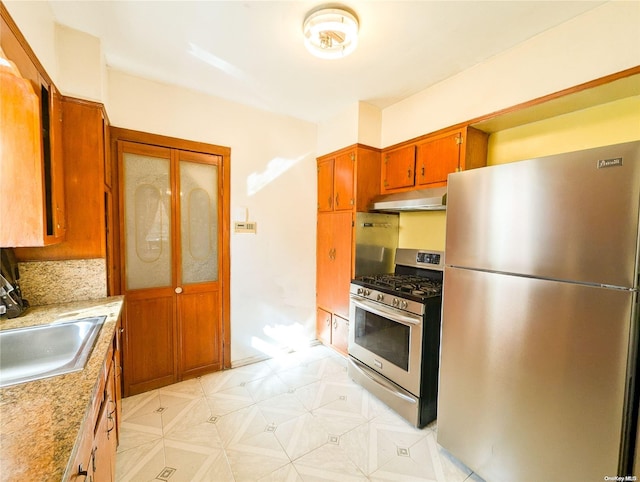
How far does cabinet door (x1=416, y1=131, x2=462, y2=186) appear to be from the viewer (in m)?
2.15

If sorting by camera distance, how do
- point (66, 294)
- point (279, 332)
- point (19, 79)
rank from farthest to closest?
point (279, 332), point (66, 294), point (19, 79)

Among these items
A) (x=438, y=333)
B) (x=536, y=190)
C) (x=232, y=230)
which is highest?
(x=536, y=190)

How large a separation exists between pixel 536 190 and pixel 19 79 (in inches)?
96.5

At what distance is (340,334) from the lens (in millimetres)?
2916

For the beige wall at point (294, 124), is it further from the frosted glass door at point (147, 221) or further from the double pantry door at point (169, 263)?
the frosted glass door at point (147, 221)

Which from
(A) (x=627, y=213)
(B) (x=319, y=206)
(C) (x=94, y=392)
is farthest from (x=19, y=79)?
(A) (x=627, y=213)

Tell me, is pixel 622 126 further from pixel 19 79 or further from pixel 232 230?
pixel 19 79

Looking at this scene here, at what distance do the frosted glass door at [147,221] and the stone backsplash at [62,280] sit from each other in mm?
417

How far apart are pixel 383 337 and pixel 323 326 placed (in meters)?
1.07

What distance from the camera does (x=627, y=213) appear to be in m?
1.07

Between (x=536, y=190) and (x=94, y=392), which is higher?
(x=536, y=190)

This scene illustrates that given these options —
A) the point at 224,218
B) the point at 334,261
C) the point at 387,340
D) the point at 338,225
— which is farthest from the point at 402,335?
the point at 224,218

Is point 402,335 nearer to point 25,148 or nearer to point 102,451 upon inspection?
point 102,451

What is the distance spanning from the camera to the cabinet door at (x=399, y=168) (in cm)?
249
